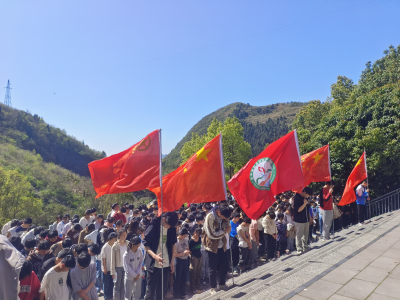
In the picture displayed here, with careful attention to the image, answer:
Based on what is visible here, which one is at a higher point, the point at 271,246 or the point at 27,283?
the point at 27,283

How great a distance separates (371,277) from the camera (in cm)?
565

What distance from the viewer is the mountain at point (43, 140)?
55.1 metres

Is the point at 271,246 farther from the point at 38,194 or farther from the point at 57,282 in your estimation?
the point at 38,194

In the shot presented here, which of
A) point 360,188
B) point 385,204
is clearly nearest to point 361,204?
point 360,188

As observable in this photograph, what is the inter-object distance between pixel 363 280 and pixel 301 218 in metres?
2.49

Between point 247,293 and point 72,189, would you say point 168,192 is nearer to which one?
point 247,293

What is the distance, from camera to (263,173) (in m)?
6.71

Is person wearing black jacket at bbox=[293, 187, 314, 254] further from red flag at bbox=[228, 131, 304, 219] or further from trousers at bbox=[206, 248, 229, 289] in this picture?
trousers at bbox=[206, 248, 229, 289]

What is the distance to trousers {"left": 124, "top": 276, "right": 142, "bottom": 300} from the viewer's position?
5.39m

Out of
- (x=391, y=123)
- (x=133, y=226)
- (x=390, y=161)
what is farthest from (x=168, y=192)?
(x=391, y=123)

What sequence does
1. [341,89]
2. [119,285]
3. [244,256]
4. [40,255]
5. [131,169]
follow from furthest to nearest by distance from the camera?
[341,89], [244,256], [119,285], [131,169], [40,255]

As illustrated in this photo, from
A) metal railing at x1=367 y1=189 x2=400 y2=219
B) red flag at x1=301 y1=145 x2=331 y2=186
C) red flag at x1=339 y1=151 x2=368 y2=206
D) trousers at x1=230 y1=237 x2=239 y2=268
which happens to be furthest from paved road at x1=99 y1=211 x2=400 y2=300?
metal railing at x1=367 y1=189 x2=400 y2=219

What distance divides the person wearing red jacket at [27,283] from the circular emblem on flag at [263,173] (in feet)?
15.0

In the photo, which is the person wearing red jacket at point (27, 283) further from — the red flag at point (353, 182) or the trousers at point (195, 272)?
the red flag at point (353, 182)
